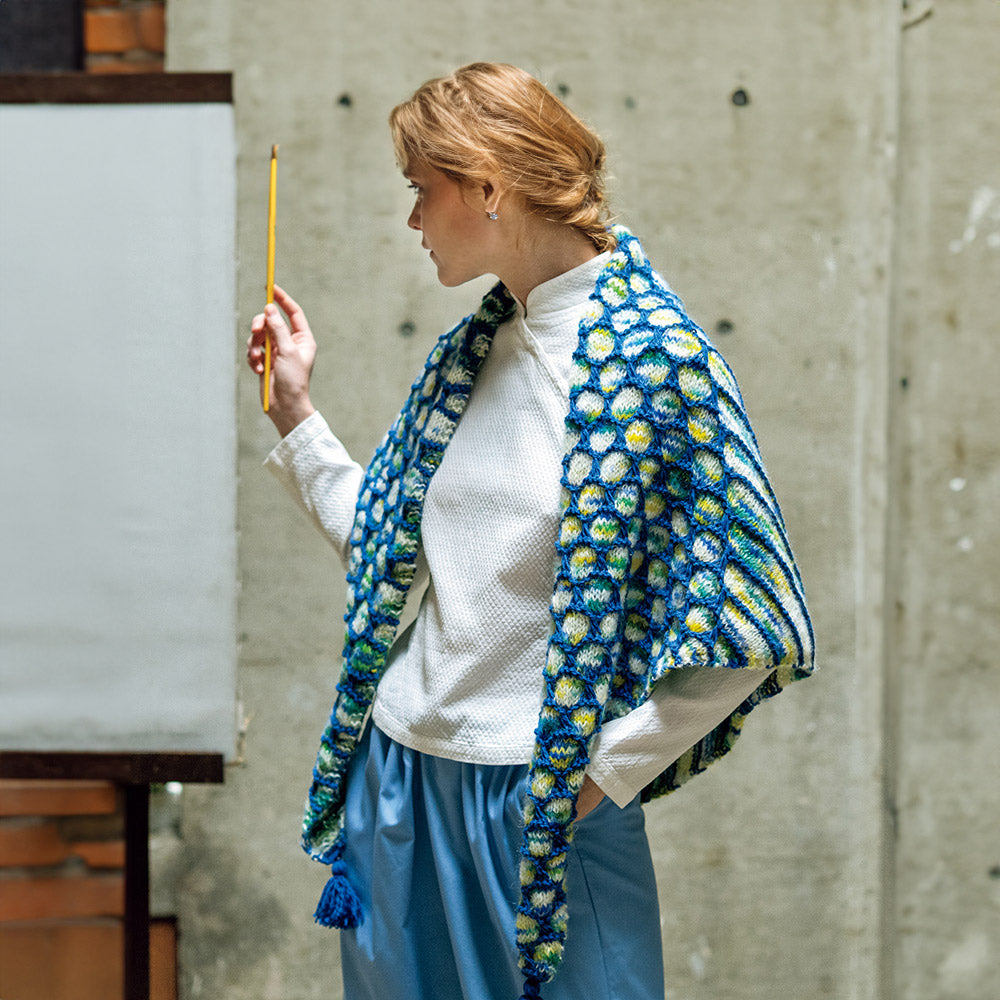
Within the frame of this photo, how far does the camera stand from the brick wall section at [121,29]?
2.15m

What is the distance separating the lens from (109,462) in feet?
5.72

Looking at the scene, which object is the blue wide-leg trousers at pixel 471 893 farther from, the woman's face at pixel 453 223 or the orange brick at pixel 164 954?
the orange brick at pixel 164 954

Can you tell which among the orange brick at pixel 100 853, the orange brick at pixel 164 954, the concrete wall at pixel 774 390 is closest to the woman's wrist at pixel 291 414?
the concrete wall at pixel 774 390

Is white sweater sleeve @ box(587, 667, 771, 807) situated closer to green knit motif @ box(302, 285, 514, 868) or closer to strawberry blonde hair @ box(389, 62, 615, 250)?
green knit motif @ box(302, 285, 514, 868)

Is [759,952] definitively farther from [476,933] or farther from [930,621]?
[476,933]

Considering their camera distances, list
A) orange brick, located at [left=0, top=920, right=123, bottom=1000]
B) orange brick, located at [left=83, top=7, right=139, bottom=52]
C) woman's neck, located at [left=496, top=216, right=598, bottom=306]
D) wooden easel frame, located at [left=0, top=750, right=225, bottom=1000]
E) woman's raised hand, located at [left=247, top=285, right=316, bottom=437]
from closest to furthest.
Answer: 1. woman's neck, located at [left=496, top=216, right=598, bottom=306]
2. woman's raised hand, located at [left=247, top=285, right=316, bottom=437]
3. wooden easel frame, located at [left=0, top=750, right=225, bottom=1000]
4. orange brick, located at [left=83, top=7, right=139, bottom=52]
5. orange brick, located at [left=0, top=920, right=123, bottom=1000]

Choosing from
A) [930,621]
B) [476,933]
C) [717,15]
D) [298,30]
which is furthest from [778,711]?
[298,30]

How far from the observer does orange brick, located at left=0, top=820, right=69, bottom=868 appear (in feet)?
7.30

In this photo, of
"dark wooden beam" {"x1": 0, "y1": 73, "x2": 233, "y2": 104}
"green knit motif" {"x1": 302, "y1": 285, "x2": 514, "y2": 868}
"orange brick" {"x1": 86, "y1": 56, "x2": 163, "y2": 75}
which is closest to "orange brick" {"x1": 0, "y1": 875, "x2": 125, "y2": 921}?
"green knit motif" {"x1": 302, "y1": 285, "x2": 514, "y2": 868}

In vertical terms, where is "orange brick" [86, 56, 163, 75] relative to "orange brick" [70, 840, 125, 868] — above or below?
above

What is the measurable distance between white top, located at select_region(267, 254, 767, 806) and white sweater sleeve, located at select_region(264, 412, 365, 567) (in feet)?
0.61

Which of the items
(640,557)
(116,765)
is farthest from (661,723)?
(116,765)

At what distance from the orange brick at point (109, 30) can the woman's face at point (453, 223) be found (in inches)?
46.8

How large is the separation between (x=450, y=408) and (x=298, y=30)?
1.13m
